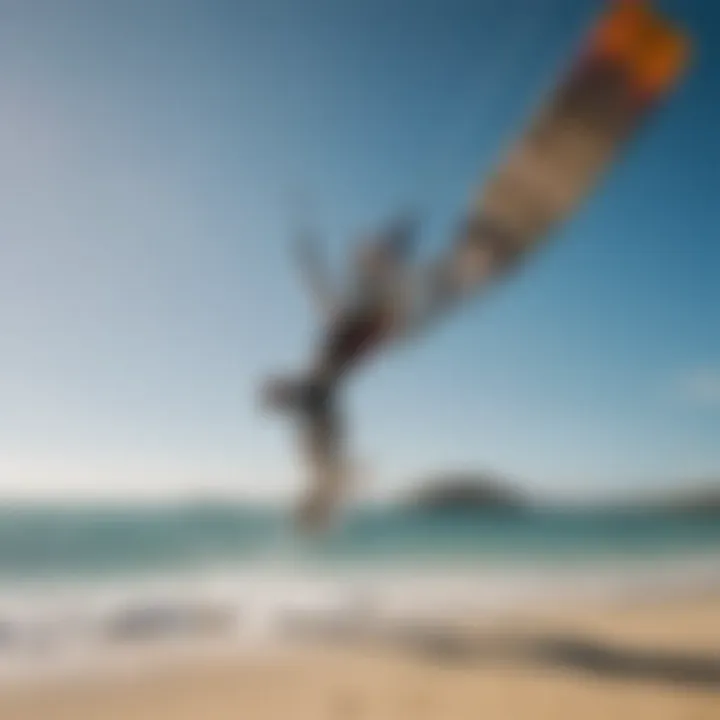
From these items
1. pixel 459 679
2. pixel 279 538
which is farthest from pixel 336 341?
pixel 459 679

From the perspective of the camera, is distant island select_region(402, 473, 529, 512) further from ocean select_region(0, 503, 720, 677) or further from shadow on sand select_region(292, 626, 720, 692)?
shadow on sand select_region(292, 626, 720, 692)

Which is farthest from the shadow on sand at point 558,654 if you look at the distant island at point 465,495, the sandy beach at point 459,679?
the distant island at point 465,495

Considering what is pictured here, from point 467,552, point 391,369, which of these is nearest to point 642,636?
point 467,552

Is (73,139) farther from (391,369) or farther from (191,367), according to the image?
(391,369)

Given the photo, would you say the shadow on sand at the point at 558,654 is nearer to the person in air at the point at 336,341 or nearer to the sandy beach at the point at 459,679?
the sandy beach at the point at 459,679

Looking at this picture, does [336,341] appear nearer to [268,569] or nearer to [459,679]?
[268,569]

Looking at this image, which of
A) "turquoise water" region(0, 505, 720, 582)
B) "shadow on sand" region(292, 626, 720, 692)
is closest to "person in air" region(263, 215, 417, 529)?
"turquoise water" region(0, 505, 720, 582)
